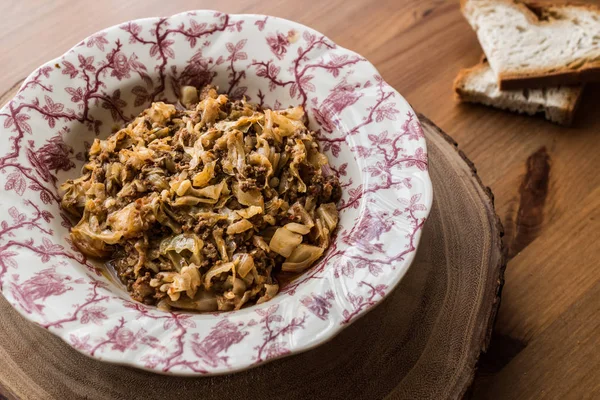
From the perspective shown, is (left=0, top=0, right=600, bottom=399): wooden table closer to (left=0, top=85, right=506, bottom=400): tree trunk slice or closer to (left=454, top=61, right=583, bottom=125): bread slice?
(left=454, top=61, right=583, bottom=125): bread slice

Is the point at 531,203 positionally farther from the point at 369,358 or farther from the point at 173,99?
the point at 173,99

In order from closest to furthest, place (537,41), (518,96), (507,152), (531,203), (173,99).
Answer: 1. (173,99)
2. (531,203)
3. (507,152)
4. (518,96)
5. (537,41)

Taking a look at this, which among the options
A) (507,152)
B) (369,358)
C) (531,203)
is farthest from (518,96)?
(369,358)

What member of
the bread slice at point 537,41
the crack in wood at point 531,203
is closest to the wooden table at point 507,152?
the crack in wood at point 531,203

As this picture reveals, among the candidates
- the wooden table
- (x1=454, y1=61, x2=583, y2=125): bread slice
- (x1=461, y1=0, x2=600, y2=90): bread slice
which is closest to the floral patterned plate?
the wooden table

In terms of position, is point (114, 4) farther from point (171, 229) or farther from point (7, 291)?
point (7, 291)

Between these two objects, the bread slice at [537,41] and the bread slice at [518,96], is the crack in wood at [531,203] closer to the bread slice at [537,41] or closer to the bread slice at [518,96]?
the bread slice at [518,96]
